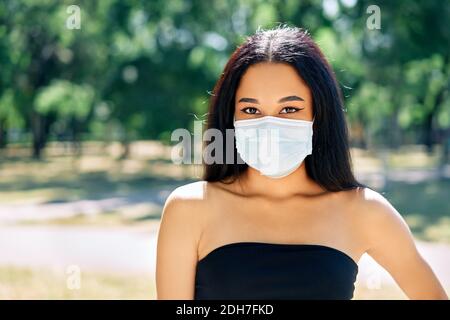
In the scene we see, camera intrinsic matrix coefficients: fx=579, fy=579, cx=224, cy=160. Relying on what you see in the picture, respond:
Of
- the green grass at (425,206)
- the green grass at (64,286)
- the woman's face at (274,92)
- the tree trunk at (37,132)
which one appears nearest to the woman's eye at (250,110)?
the woman's face at (274,92)

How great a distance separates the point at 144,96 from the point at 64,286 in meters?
11.8

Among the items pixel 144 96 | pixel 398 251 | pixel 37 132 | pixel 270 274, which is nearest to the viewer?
pixel 270 274

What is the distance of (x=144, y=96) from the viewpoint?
1703 centimetres

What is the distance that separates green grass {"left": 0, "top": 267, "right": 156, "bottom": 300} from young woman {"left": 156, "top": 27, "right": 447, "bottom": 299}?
366 cm

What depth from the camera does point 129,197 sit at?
13.8m

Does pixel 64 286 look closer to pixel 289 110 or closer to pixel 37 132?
pixel 289 110

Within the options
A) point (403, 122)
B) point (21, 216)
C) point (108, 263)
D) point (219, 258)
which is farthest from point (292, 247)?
point (403, 122)

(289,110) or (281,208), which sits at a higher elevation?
(289,110)

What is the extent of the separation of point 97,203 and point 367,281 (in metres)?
8.14

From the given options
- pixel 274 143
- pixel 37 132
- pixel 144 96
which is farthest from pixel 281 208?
pixel 37 132

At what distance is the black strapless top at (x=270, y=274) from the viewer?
1.65 meters

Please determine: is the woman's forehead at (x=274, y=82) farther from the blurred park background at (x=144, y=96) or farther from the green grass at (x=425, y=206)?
the green grass at (x=425, y=206)

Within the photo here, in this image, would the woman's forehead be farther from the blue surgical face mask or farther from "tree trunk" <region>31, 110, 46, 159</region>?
"tree trunk" <region>31, 110, 46, 159</region>

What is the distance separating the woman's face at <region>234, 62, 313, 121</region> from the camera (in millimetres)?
1729
